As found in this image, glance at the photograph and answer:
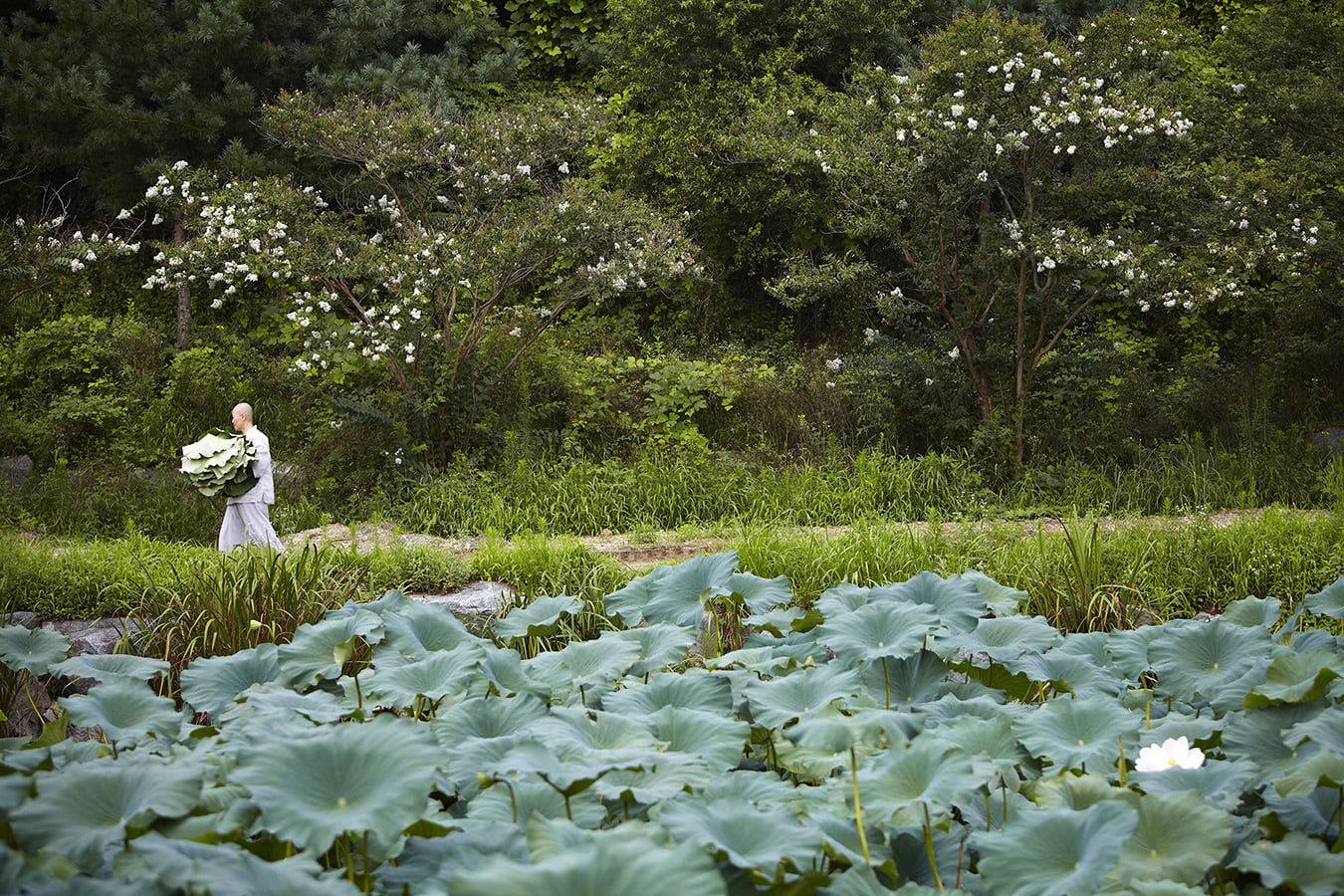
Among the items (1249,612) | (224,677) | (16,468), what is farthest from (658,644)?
(16,468)

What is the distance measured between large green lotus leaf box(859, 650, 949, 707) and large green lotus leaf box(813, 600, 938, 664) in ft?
0.08

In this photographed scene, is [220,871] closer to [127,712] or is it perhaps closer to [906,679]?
[127,712]

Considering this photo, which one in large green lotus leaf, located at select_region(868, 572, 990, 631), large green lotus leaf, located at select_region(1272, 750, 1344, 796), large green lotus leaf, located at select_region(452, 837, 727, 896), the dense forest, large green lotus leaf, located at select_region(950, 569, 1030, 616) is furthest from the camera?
the dense forest

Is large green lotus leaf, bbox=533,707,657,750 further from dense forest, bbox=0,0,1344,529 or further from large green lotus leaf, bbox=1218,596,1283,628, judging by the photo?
dense forest, bbox=0,0,1344,529

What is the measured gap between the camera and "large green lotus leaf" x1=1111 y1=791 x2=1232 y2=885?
1.41 m

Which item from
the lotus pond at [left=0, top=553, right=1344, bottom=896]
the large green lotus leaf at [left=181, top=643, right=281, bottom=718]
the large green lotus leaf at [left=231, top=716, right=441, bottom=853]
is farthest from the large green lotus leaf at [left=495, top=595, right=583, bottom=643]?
the large green lotus leaf at [left=231, top=716, right=441, bottom=853]

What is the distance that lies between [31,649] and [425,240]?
6.32 metres

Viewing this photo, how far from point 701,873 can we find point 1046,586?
13.6 feet

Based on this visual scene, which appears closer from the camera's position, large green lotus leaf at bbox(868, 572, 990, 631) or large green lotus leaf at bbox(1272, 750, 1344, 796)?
large green lotus leaf at bbox(1272, 750, 1344, 796)

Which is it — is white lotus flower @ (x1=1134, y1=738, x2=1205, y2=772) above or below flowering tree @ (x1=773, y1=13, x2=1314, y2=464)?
below

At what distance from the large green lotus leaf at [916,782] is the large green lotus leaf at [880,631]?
0.44 m

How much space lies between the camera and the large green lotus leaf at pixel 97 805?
4.34ft

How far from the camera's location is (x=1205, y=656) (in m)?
2.24

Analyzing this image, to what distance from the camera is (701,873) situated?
1.13m
